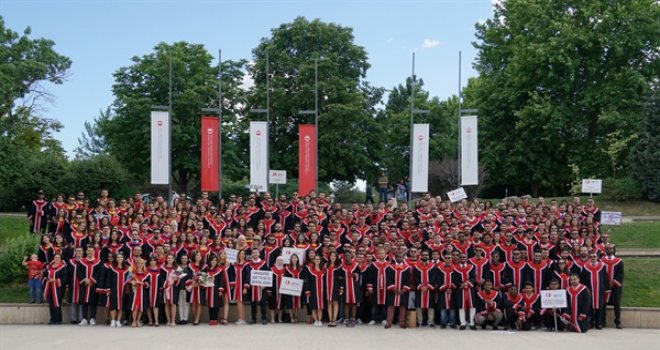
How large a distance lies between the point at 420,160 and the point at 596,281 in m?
10.7

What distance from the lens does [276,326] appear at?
13984 mm

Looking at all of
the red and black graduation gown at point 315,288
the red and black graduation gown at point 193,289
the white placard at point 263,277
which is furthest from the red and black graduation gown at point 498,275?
the red and black graduation gown at point 193,289

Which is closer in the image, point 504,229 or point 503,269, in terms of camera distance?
point 503,269

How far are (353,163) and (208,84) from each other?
9380mm

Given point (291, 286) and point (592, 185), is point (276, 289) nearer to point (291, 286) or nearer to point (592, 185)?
point (291, 286)

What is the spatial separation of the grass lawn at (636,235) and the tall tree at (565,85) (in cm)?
1095

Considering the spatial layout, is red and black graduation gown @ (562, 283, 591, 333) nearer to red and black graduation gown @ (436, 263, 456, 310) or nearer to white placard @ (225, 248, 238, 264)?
red and black graduation gown @ (436, 263, 456, 310)

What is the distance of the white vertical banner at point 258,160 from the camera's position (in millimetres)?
24500

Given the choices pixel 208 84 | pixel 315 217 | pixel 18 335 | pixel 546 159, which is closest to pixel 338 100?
A: pixel 208 84

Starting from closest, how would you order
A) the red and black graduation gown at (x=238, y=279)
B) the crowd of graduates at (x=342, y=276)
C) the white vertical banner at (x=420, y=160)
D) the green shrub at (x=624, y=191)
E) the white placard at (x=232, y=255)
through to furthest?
the crowd of graduates at (x=342, y=276), the red and black graduation gown at (x=238, y=279), the white placard at (x=232, y=255), the white vertical banner at (x=420, y=160), the green shrub at (x=624, y=191)

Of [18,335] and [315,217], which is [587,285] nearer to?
[315,217]

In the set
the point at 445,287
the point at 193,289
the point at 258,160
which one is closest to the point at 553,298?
the point at 445,287

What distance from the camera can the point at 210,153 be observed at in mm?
23828

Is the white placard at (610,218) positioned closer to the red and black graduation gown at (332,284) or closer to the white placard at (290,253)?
the red and black graduation gown at (332,284)
